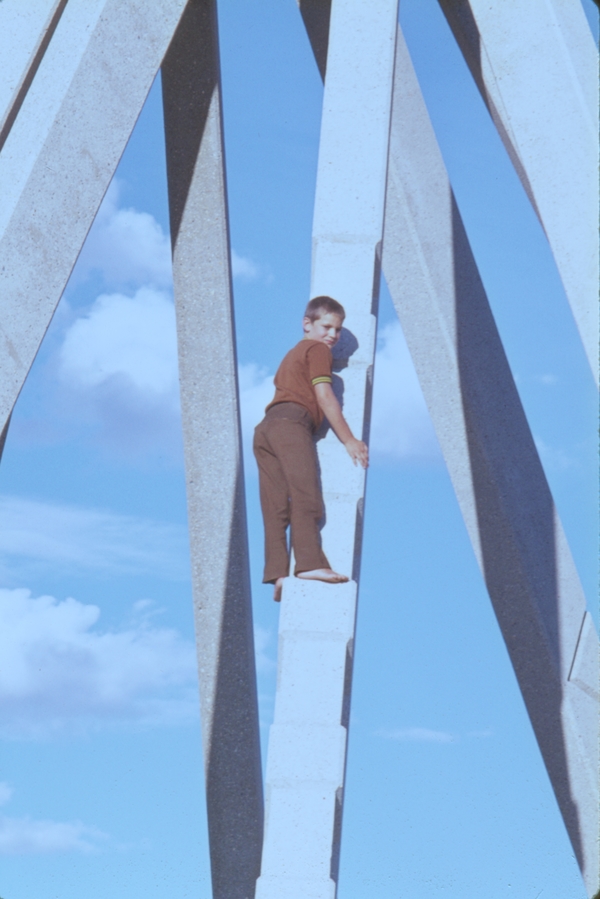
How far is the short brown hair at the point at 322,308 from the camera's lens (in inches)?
220

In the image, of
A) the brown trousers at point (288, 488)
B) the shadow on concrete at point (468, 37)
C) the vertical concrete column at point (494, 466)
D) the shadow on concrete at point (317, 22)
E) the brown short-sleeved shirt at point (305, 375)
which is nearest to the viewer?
the brown trousers at point (288, 488)

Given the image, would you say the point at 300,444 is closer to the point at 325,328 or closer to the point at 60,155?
the point at 325,328

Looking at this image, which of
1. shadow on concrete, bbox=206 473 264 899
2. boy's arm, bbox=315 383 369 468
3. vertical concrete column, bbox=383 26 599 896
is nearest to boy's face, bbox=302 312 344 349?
boy's arm, bbox=315 383 369 468

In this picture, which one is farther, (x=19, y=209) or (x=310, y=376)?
(x=19, y=209)

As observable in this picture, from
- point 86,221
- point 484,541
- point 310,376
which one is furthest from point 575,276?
point 484,541

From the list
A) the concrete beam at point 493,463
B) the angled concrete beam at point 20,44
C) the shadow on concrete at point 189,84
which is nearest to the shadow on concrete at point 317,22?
the concrete beam at point 493,463

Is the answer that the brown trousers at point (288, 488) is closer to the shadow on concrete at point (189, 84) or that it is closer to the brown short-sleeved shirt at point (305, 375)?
the brown short-sleeved shirt at point (305, 375)

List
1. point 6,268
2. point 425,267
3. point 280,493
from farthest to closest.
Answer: point 425,267 < point 6,268 < point 280,493

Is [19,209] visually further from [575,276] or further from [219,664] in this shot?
[219,664]

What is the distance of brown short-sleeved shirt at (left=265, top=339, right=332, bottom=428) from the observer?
5.54 meters

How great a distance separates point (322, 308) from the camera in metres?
5.58

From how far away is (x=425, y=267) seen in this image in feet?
31.8

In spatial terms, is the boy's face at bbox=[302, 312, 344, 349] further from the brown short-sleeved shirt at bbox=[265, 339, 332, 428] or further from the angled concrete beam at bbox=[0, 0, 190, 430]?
the angled concrete beam at bbox=[0, 0, 190, 430]

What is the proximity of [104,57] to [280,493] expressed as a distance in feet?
10.5
